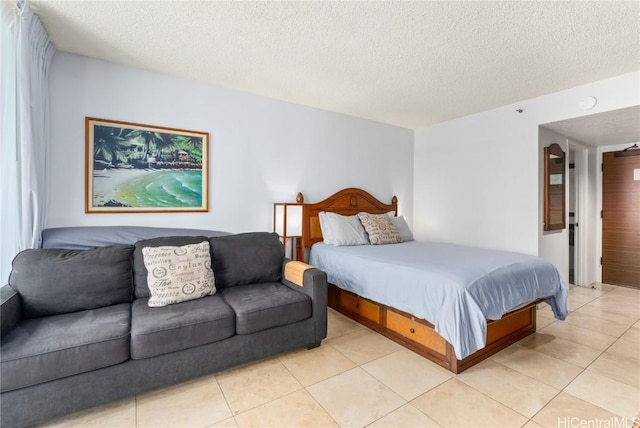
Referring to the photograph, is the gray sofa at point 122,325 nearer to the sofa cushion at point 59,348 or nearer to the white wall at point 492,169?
the sofa cushion at point 59,348

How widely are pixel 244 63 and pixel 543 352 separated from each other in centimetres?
352

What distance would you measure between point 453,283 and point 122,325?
2131 mm

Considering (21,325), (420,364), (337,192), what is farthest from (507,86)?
(21,325)

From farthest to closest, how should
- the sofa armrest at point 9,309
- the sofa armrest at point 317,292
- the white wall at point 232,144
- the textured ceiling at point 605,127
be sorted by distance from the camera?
the textured ceiling at point 605,127 < the white wall at point 232,144 < the sofa armrest at point 317,292 < the sofa armrest at point 9,309

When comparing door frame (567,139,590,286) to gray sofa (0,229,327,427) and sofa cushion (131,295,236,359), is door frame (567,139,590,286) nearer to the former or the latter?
gray sofa (0,229,327,427)

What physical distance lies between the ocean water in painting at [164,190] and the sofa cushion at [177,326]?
41.2 inches

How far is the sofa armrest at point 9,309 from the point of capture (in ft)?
5.25

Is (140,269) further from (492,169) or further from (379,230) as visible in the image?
(492,169)

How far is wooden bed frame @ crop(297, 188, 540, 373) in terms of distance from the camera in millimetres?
2225

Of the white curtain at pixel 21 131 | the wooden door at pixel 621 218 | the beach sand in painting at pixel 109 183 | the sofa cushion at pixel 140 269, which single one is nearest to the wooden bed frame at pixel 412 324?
the sofa cushion at pixel 140 269

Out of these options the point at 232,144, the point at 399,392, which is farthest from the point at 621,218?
the point at 232,144

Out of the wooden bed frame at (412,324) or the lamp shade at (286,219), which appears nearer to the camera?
the wooden bed frame at (412,324)

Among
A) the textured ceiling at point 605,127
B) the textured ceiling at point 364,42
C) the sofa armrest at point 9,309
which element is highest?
the textured ceiling at point 364,42

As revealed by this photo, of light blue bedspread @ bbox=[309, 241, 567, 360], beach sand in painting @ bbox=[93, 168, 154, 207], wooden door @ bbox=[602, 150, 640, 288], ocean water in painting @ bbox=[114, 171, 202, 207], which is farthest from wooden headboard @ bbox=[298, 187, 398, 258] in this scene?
wooden door @ bbox=[602, 150, 640, 288]
